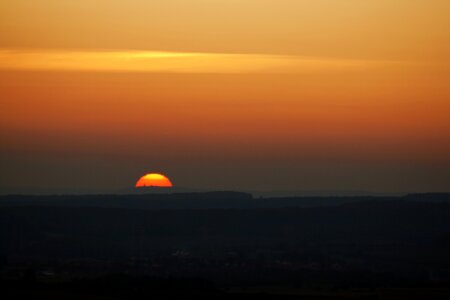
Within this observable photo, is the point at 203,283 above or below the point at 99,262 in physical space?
below

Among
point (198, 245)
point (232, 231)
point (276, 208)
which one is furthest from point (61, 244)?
point (276, 208)

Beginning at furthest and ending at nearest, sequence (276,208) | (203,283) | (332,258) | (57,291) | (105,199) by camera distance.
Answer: (105,199), (276,208), (332,258), (203,283), (57,291)

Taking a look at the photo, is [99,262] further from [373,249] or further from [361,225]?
[361,225]

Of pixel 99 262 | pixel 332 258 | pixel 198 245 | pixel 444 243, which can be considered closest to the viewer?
pixel 99 262

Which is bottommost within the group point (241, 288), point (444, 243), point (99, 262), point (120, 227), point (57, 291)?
point (57, 291)

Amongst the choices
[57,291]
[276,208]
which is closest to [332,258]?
[276,208]

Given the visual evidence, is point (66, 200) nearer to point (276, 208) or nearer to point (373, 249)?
point (276, 208)

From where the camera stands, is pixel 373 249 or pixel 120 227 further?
pixel 120 227
